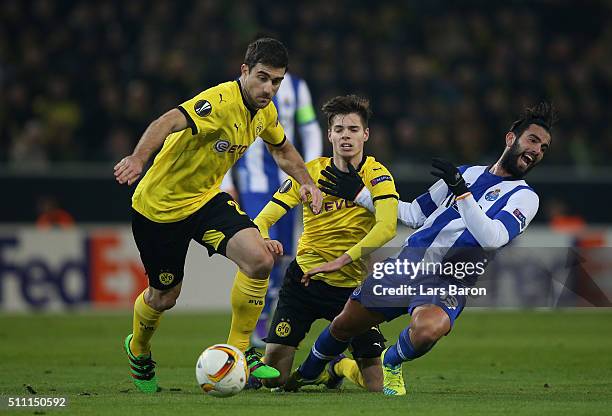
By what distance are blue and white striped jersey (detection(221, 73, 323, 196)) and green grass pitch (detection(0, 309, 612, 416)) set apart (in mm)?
1634

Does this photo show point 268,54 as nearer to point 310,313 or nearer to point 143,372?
point 310,313

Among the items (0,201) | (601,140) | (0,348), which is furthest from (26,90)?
(601,140)

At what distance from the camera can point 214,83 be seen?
1647 cm

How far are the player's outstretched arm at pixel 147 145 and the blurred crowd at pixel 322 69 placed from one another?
369 inches

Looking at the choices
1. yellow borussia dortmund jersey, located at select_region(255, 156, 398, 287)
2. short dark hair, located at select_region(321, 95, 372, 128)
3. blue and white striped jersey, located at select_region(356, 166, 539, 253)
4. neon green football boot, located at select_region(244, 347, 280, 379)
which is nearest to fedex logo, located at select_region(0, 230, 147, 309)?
yellow borussia dortmund jersey, located at select_region(255, 156, 398, 287)

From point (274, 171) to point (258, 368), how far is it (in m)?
3.36

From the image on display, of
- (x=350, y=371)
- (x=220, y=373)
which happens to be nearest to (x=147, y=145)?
(x=220, y=373)

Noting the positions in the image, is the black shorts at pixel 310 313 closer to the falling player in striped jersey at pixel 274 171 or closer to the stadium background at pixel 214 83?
the falling player in striped jersey at pixel 274 171

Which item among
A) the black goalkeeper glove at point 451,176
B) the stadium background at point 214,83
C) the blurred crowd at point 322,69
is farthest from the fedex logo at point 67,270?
the black goalkeeper glove at point 451,176

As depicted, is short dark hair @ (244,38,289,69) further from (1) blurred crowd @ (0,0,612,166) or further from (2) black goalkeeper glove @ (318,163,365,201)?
(1) blurred crowd @ (0,0,612,166)

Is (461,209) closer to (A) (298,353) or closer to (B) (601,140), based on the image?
(A) (298,353)

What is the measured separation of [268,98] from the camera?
6.90 meters

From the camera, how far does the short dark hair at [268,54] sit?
6.79m

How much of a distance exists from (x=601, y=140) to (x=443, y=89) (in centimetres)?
275
